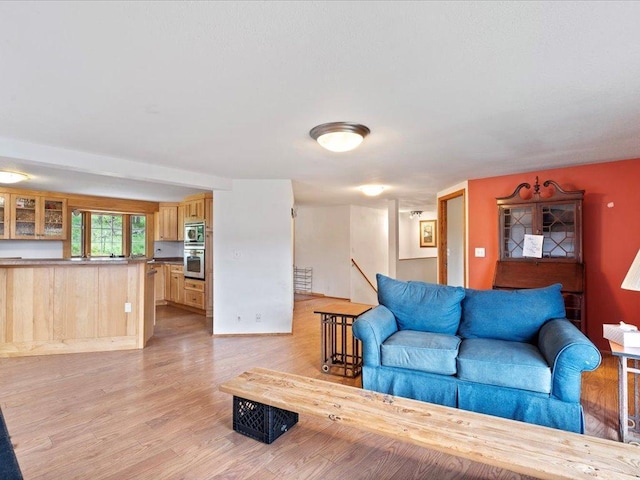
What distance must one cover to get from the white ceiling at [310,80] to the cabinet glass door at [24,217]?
3282 mm

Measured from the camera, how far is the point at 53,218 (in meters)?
5.94

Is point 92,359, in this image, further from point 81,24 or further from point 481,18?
point 481,18

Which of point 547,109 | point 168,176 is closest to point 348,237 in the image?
point 168,176

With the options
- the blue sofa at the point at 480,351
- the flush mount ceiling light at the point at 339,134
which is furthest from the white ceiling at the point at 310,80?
the blue sofa at the point at 480,351

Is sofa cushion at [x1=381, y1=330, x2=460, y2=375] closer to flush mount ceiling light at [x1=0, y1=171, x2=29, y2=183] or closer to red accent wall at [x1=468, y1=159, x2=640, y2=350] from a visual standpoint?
red accent wall at [x1=468, y1=159, x2=640, y2=350]

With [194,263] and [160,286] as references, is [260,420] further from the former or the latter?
[160,286]

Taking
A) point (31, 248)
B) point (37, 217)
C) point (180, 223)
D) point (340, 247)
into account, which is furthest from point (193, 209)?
point (340, 247)

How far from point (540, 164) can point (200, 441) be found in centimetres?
440

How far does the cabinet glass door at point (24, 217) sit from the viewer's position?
554cm

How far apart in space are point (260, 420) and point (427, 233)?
8911 millimetres

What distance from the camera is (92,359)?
3783mm

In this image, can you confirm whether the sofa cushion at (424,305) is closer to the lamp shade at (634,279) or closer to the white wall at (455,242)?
the lamp shade at (634,279)

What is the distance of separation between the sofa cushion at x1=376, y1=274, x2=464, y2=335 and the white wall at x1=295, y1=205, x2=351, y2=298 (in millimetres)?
A: 4478

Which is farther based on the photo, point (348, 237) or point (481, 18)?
point (348, 237)
